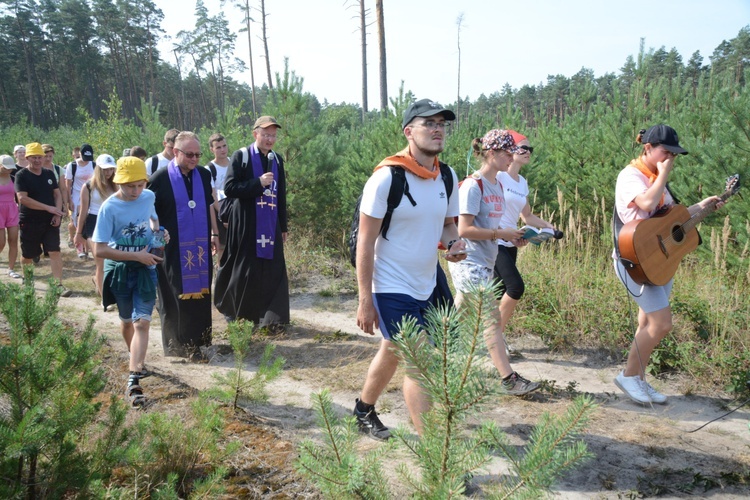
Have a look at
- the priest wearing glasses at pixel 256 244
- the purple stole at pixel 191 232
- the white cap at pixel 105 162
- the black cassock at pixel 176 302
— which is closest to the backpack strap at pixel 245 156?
the priest wearing glasses at pixel 256 244

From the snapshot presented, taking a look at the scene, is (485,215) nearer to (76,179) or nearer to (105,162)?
(105,162)

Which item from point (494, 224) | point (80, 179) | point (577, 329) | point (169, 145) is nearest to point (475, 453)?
point (494, 224)

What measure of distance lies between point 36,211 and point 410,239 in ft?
22.8

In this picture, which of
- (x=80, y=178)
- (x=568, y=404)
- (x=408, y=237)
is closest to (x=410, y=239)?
(x=408, y=237)

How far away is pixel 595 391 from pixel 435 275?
2.08 meters

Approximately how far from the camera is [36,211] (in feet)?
26.6

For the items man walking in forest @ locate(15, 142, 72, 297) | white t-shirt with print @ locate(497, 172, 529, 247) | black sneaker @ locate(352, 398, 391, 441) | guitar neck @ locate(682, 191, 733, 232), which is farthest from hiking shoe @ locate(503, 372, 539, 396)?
man walking in forest @ locate(15, 142, 72, 297)

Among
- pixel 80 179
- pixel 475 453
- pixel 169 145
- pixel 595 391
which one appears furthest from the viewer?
pixel 80 179

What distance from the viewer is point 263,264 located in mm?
6016

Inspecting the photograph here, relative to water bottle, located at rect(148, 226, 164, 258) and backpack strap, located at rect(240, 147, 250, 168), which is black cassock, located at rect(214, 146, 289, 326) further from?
water bottle, located at rect(148, 226, 164, 258)

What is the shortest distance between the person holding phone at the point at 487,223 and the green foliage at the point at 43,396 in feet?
8.20

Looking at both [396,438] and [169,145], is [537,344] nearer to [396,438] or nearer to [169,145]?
[396,438]

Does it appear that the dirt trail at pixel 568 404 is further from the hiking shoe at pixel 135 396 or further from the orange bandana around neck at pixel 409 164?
the orange bandana around neck at pixel 409 164

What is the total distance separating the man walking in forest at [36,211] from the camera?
26.2 feet
